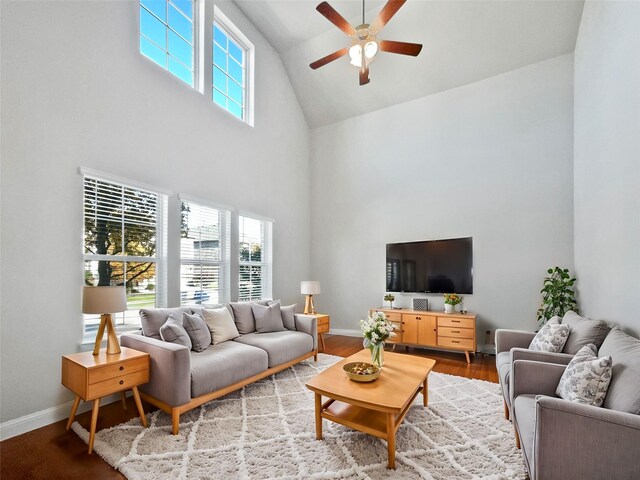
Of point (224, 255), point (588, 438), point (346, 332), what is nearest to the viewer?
point (588, 438)

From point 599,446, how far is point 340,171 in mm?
5462

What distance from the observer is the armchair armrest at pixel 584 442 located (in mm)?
1406

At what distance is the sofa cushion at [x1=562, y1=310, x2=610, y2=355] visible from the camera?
97.2 inches

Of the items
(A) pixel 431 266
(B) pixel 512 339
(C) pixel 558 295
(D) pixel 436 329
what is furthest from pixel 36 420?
(C) pixel 558 295

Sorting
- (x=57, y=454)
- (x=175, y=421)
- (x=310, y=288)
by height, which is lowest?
(x=57, y=454)

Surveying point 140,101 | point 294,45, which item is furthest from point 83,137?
point 294,45

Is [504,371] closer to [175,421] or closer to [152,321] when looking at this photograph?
[175,421]

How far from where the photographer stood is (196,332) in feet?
10.7

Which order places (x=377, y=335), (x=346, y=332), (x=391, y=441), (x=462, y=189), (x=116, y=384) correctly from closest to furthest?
(x=391, y=441) → (x=116, y=384) → (x=377, y=335) → (x=462, y=189) → (x=346, y=332)

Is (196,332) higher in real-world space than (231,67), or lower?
lower

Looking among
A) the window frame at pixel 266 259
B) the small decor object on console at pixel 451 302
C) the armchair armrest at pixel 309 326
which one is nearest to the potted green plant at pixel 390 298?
the small decor object on console at pixel 451 302

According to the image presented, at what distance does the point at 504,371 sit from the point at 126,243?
3.81 meters

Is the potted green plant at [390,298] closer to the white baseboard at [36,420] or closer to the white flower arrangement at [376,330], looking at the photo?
the white flower arrangement at [376,330]

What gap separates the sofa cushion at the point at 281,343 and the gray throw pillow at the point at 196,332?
0.50 metres
